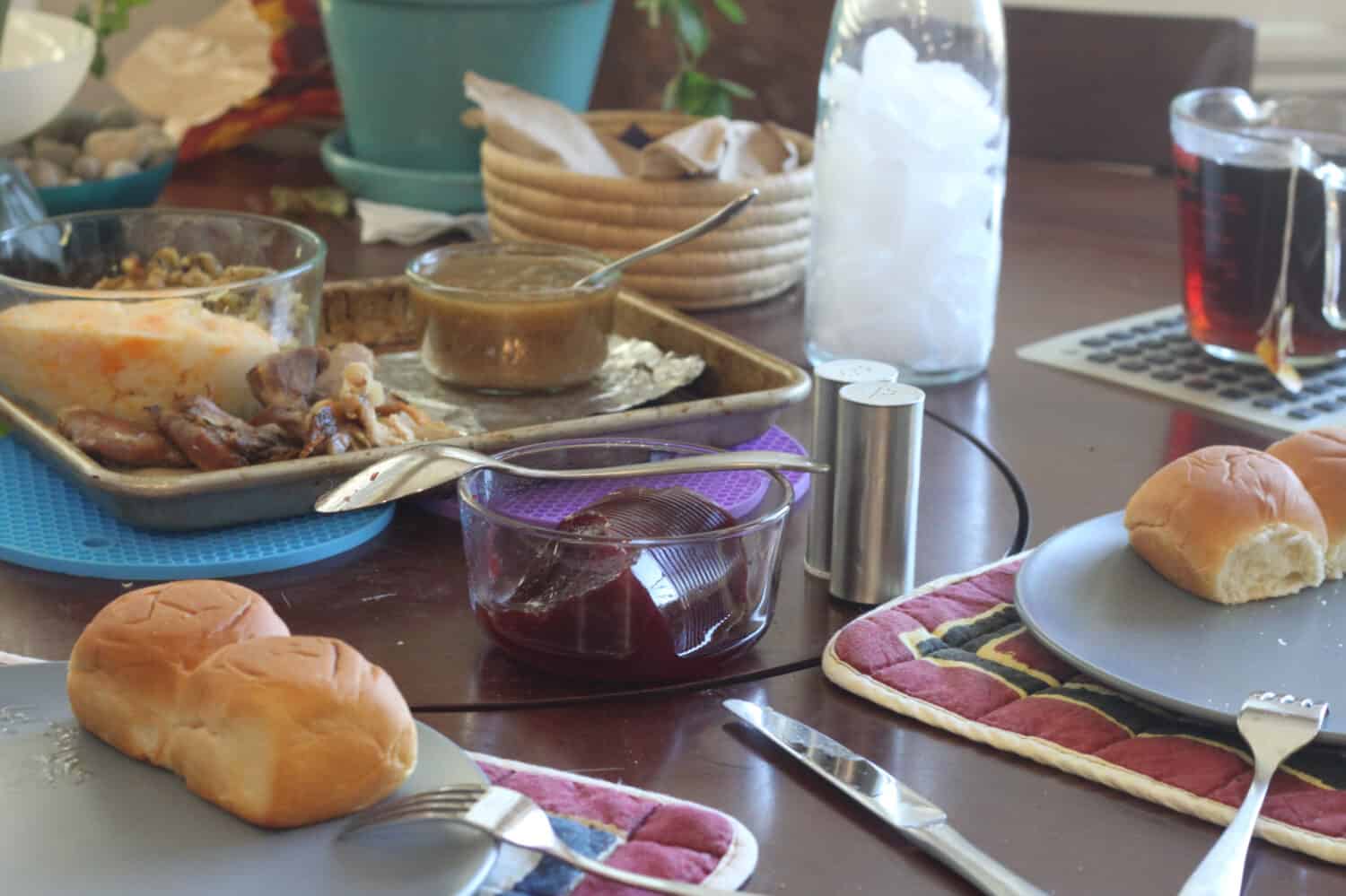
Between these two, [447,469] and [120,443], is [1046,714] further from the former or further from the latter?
[120,443]

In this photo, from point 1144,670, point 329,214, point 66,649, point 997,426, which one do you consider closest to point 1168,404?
point 997,426

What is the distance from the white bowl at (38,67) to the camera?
1.40m

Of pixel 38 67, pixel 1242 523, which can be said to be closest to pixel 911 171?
pixel 1242 523

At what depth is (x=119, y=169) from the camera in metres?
1.55

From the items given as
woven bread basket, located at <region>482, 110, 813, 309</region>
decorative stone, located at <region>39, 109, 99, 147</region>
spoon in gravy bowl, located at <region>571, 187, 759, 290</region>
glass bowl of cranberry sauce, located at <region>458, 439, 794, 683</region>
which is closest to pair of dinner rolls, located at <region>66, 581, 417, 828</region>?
glass bowl of cranberry sauce, located at <region>458, 439, 794, 683</region>

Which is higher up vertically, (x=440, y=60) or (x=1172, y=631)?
(x=440, y=60)

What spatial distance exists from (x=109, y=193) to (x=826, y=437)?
3.11 feet

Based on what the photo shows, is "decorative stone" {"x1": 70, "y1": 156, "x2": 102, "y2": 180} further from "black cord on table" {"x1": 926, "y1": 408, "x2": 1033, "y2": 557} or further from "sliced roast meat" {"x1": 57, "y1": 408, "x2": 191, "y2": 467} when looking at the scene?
"black cord on table" {"x1": 926, "y1": 408, "x2": 1033, "y2": 557}

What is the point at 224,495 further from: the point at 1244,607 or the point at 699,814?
the point at 1244,607

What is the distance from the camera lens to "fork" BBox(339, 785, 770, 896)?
56cm

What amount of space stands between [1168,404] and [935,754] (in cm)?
58

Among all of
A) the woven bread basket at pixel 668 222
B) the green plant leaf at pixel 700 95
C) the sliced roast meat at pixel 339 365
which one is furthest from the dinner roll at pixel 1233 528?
the green plant leaf at pixel 700 95

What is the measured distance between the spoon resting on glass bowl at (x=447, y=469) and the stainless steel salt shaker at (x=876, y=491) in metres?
0.02

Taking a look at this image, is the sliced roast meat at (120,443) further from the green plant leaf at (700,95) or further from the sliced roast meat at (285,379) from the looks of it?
the green plant leaf at (700,95)
